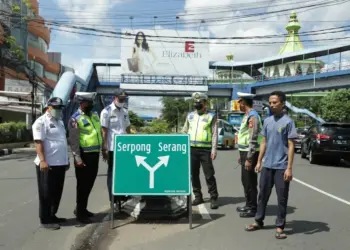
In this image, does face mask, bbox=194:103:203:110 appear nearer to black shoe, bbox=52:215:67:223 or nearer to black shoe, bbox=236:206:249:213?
black shoe, bbox=236:206:249:213

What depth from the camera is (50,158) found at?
5.94 m

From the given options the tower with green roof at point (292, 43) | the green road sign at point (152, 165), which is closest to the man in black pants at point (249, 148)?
the green road sign at point (152, 165)

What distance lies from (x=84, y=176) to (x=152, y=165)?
103 cm

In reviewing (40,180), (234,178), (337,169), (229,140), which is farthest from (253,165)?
(229,140)

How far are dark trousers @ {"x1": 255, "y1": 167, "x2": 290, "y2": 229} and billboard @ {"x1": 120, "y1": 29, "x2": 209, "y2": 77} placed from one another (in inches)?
1758

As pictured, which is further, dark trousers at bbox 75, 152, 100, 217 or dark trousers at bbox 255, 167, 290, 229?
dark trousers at bbox 75, 152, 100, 217

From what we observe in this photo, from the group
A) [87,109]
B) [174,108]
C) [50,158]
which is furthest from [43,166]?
[174,108]

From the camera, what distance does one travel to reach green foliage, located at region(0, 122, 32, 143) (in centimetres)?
2341

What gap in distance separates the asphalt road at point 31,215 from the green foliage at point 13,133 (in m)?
12.8

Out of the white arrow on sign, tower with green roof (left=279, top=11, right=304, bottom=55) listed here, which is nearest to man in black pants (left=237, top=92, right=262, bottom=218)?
the white arrow on sign

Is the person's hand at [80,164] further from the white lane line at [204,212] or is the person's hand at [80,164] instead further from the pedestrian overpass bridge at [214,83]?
the pedestrian overpass bridge at [214,83]

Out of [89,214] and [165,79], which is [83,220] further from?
[165,79]

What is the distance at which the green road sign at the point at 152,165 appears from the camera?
237 inches

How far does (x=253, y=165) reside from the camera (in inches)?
257
